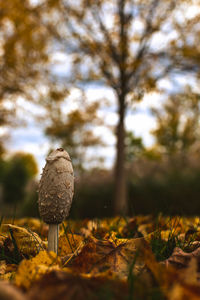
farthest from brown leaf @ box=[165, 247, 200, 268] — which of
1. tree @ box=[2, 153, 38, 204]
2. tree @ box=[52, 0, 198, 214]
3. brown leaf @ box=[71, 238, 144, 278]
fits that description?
tree @ box=[2, 153, 38, 204]

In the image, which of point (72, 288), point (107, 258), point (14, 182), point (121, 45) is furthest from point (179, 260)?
point (14, 182)

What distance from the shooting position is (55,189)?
111 cm

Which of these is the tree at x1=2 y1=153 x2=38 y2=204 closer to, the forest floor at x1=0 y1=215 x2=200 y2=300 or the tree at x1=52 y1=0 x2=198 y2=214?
the tree at x1=52 y1=0 x2=198 y2=214

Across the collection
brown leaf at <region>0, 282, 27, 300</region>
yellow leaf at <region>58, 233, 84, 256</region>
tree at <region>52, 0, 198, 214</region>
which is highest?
tree at <region>52, 0, 198, 214</region>

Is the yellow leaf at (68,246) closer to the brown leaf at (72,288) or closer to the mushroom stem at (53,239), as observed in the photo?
the mushroom stem at (53,239)

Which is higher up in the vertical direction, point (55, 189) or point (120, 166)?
point (120, 166)

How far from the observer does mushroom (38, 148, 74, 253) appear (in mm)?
1112

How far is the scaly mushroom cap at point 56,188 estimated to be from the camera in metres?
1.11

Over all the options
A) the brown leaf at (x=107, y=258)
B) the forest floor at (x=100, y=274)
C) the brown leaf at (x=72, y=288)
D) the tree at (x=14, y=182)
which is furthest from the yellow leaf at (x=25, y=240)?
the tree at (x=14, y=182)

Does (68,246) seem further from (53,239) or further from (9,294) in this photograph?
(9,294)

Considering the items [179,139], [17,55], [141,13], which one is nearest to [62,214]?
[141,13]

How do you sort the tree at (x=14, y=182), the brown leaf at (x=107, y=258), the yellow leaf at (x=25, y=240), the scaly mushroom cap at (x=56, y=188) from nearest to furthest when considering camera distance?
the brown leaf at (x=107, y=258) → the scaly mushroom cap at (x=56, y=188) → the yellow leaf at (x=25, y=240) → the tree at (x=14, y=182)

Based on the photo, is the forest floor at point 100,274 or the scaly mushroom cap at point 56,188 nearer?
the forest floor at point 100,274

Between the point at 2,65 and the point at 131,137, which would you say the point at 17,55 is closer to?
the point at 2,65
